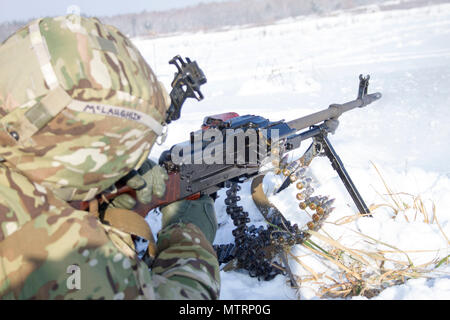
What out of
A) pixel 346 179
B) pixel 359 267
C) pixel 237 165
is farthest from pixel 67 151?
pixel 346 179

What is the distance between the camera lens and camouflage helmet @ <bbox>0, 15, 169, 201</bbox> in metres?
1.16

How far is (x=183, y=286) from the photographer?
1369 millimetres

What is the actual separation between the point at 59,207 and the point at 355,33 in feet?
48.2

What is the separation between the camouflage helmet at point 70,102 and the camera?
1.16 m

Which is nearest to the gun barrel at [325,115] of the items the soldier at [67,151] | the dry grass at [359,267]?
the dry grass at [359,267]

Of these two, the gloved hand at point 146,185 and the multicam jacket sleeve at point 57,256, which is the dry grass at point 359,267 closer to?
the gloved hand at point 146,185

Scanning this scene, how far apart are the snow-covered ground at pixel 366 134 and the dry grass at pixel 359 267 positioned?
0.02 meters

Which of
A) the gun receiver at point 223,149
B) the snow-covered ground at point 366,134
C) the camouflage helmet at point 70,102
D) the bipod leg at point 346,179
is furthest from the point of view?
the bipod leg at point 346,179

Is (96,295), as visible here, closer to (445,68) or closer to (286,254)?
(286,254)

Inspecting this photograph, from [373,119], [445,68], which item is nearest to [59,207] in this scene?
[373,119]

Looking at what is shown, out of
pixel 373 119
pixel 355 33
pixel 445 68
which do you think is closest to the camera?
pixel 373 119

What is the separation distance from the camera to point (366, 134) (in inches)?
187

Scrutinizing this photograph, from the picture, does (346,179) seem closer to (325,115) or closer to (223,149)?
(325,115)
